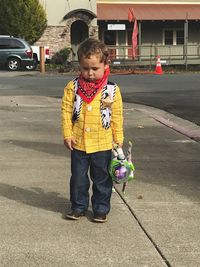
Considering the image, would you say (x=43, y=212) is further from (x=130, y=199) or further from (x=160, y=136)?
(x=160, y=136)

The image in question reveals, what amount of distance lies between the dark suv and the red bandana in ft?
78.6

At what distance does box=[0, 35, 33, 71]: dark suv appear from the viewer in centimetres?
2812

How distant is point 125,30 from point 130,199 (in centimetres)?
3177

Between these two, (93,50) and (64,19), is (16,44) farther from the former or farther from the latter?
(93,50)

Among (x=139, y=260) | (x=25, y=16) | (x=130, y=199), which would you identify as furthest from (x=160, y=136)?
(x=25, y=16)

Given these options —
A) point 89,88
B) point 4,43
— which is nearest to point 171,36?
point 4,43

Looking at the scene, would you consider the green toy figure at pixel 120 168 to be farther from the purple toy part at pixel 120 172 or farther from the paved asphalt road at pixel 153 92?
the paved asphalt road at pixel 153 92

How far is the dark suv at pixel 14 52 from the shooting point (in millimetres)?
28125

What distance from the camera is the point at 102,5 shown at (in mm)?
35375

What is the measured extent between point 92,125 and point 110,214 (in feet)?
2.88

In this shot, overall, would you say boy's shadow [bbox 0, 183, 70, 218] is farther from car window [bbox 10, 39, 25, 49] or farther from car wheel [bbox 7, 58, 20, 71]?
car wheel [bbox 7, 58, 20, 71]

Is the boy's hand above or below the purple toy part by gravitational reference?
above

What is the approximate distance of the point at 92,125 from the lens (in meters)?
4.61

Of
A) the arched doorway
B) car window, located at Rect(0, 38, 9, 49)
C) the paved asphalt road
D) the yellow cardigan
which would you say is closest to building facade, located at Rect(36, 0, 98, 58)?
the arched doorway
